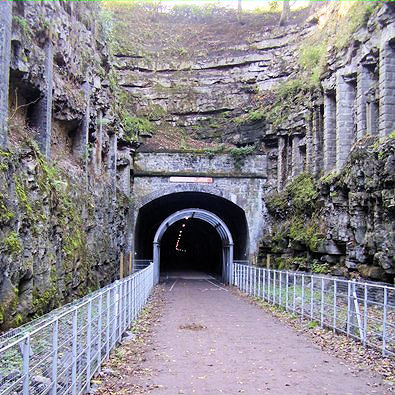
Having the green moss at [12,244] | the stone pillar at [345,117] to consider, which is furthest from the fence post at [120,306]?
the stone pillar at [345,117]

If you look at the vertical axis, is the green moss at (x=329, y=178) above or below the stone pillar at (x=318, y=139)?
below

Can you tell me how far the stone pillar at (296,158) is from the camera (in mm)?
24375

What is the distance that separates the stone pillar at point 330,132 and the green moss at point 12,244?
555 inches

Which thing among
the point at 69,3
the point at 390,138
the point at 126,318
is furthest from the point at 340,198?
the point at 69,3

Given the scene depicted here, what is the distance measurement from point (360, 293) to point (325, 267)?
8369 mm

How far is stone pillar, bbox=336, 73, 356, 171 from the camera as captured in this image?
18.4 meters

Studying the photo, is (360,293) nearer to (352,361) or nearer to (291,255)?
(352,361)

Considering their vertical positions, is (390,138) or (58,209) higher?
(390,138)

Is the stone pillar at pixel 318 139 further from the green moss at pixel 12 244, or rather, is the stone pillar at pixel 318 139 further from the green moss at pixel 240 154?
the green moss at pixel 12 244

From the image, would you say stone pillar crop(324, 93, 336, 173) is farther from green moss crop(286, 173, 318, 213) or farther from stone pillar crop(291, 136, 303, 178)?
stone pillar crop(291, 136, 303, 178)

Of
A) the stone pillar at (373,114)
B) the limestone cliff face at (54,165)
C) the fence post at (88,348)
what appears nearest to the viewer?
the fence post at (88,348)

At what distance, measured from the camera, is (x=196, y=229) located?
1966 inches

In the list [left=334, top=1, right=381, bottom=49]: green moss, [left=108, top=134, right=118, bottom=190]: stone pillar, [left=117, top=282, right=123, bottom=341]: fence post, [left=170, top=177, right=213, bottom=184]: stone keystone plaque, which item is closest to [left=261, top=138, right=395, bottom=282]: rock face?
[left=334, top=1, right=381, bottom=49]: green moss

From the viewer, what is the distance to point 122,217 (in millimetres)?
24922
